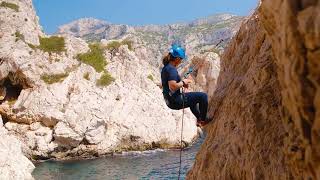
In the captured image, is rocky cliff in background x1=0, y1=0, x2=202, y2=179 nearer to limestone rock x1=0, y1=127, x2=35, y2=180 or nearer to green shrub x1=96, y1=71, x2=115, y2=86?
green shrub x1=96, y1=71, x2=115, y2=86

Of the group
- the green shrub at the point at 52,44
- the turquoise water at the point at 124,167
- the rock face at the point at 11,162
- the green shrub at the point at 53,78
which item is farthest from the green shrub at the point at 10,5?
the rock face at the point at 11,162

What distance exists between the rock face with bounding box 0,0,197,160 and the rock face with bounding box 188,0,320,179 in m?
51.5

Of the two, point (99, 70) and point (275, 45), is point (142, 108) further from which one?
point (275, 45)

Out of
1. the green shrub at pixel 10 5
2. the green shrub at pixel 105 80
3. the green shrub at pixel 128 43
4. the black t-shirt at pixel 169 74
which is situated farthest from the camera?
the green shrub at pixel 128 43

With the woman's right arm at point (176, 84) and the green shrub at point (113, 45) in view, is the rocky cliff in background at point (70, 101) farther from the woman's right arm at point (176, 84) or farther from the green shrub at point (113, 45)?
the woman's right arm at point (176, 84)

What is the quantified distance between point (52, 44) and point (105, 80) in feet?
42.6

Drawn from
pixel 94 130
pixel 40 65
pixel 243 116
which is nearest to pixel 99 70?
pixel 40 65

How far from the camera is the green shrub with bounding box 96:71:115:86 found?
73500 millimetres

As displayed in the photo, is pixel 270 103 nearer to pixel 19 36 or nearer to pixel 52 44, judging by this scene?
pixel 19 36

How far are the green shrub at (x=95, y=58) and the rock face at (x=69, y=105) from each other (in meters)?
1.03

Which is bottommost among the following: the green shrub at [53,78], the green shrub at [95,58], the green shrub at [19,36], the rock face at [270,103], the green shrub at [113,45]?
the rock face at [270,103]

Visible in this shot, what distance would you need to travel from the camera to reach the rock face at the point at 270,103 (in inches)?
178

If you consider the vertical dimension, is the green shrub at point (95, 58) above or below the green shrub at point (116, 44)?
below

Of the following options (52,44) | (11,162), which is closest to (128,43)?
A: (52,44)
